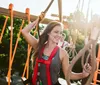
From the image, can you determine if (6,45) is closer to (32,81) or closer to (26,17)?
(26,17)

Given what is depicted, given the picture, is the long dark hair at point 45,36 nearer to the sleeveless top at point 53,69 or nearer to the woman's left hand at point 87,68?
the sleeveless top at point 53,69

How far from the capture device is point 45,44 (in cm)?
188

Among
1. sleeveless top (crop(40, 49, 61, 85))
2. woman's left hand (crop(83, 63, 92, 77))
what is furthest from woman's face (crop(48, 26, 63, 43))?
woman's left hand (crop(83, 63, 92, 77))

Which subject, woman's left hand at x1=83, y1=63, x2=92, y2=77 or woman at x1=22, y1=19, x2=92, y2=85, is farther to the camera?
woman at x1=22, y1=19, x2=92, y2=85

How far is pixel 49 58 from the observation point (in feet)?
5.71

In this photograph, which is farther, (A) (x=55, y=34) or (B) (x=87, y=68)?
(A) (x=55, y=34)

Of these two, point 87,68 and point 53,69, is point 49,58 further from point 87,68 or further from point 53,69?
point 87,68

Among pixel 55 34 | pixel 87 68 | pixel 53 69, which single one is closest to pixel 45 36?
pixel 55 34

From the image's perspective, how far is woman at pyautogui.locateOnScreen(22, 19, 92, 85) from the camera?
1.73m

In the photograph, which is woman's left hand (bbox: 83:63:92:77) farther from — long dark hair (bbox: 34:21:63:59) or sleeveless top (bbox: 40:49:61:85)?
long dark hair (bbox: 34:21:63:59)

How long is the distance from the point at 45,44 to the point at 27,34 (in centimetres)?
15

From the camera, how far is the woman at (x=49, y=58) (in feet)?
5.67

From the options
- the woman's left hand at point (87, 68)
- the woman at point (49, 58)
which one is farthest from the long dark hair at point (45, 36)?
the woman's left hand at point (87, 68)

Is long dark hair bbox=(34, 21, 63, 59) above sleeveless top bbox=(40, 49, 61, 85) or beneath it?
above
